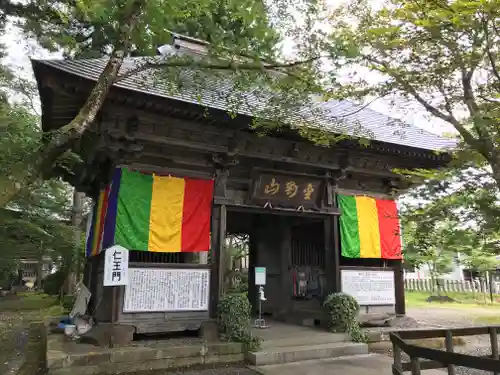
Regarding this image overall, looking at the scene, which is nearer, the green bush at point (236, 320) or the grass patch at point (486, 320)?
the green bush at point (236, 320)

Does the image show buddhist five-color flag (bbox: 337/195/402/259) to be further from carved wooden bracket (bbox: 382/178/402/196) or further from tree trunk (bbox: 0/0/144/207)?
tree trunk (bbox: 0/0/144/207)

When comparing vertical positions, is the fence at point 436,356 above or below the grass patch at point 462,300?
above

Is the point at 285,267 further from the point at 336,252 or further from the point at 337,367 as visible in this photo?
the point at 337,367

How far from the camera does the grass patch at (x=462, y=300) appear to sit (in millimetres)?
19266

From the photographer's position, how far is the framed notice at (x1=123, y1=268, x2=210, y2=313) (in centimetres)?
744

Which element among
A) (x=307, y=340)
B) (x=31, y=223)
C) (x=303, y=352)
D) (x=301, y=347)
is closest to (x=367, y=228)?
(x=307, y=340)

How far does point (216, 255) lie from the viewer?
8305 millimetres

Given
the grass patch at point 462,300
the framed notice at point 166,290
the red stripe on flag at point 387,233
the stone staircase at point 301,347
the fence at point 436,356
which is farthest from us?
the grass patch at point 462,300

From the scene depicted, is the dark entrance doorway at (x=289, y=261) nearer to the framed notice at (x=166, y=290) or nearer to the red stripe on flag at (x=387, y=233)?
the red stripe on flag at (x=387, y=233)

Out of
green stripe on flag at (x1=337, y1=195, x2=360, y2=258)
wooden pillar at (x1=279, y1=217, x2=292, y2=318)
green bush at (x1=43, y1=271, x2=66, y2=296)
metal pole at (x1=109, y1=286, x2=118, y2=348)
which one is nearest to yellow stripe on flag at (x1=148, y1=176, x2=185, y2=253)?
metal pole at (x1=109, y1=286, x2=118, y2=348)

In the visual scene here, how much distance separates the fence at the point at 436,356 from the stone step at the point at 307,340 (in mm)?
3330

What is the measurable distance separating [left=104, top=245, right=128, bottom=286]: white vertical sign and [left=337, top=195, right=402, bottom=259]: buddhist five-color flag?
5.33 metres

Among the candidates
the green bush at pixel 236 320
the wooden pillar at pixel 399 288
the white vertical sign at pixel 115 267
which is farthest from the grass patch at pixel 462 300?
the white vertical sign at pixel 115 267

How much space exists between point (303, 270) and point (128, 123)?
6768 millimetres
